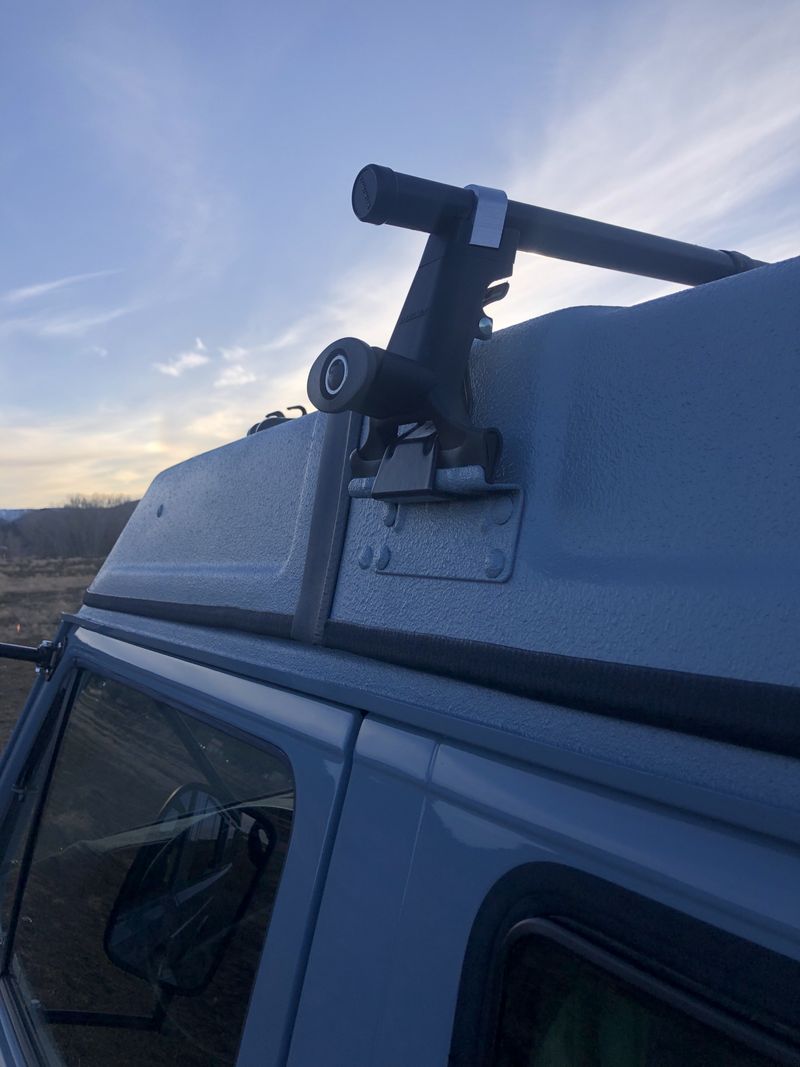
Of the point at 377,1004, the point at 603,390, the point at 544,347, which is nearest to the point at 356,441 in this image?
the point at 544,347

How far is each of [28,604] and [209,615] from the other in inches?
927

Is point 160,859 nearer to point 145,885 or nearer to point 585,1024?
point 145,885

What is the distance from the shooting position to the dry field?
12.1m

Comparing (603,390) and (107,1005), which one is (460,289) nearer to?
(603,390)

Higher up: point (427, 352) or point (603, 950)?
point (427, 352)

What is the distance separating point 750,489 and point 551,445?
0.28m

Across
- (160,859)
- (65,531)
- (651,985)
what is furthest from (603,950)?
(65,531)

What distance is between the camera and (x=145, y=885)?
5.34ft

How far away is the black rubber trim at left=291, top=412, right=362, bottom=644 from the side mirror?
0.31 meters

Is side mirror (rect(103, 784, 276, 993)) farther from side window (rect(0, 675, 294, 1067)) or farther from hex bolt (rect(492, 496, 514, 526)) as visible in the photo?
hex bolt (rect(492, 496, 514, 526))

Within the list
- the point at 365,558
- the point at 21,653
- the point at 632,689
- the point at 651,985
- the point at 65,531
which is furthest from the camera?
the point at 65,531

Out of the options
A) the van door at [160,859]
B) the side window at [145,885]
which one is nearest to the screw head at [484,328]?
the van door at [160,859]

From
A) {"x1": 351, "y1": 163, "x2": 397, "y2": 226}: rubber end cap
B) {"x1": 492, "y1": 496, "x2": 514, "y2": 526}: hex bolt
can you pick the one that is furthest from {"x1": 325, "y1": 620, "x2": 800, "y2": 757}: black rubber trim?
{"x1": 351, "y1": 163, "x2": 397, "y2": 226}: rubber end cap

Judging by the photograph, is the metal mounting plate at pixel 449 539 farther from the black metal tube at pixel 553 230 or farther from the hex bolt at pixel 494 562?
the black metal tube at pixel 553 230
